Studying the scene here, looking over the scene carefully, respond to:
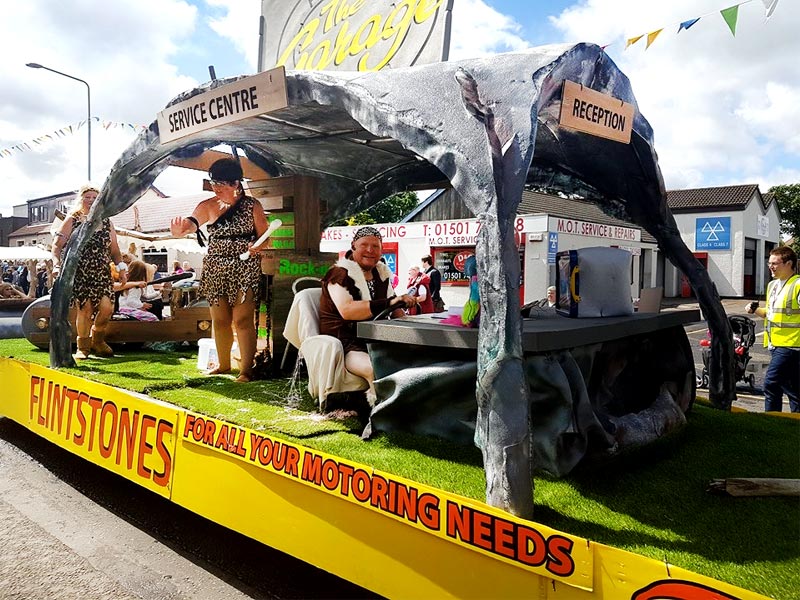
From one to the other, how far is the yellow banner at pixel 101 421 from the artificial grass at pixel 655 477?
20cm

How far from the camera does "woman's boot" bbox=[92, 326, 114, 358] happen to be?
20.6ft

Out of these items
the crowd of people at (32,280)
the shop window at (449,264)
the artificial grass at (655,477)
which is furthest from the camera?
the shop window at (449,264)

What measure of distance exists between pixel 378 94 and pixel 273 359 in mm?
2643

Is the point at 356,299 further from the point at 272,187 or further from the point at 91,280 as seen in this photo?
the point at 91,280

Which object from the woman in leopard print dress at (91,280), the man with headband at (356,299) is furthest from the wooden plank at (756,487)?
the woman in leopard print dress at (91,280)

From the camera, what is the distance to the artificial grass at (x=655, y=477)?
216cm

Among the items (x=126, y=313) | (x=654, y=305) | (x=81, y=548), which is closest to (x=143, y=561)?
(x=81, y=548)

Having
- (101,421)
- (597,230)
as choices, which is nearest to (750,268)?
(597,230)

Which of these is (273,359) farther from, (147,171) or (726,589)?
(726,589)

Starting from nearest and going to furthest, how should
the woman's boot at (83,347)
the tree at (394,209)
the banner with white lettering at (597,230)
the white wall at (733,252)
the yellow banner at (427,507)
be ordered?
the yellow banner at (427,507)
the woman's boot at (83,347)
the banner with white lettering at (597,230)
the white wall at (733,252)
the tree at (394,209)

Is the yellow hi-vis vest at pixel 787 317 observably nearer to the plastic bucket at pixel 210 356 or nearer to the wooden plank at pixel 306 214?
the wooden plank at pixel 306 214

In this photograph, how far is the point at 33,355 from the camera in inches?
231

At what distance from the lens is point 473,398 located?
2957mm

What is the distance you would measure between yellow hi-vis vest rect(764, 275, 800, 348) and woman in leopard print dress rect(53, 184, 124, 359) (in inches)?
244
